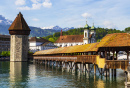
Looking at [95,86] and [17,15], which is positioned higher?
[17,15]

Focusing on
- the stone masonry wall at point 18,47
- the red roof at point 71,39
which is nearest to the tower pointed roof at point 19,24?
the stone masonry wall at point 18,47

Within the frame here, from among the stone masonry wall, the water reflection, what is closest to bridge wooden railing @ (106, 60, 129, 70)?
the water reflection

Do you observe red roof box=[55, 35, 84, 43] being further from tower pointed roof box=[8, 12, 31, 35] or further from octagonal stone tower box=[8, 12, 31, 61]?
tower pointed roof box=[8, 12, 31, 35]

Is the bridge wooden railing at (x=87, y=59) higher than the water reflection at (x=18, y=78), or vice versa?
the bridge wooden railing at (x=87, y=59)

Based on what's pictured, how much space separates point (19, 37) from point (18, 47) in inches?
161

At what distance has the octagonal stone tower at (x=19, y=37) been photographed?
348 ft

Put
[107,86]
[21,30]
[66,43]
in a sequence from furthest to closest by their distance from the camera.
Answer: [66,43]
[21,30]
[107,86]

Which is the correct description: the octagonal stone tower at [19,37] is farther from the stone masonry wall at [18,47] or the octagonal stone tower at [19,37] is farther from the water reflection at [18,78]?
the water reflection at [18,78]

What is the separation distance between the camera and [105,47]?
32.6m

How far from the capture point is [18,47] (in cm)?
10769

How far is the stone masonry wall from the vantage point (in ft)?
351

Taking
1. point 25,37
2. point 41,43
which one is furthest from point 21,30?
point 41,43

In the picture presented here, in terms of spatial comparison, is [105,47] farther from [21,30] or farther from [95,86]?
[21,30]

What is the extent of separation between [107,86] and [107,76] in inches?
287
